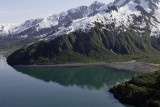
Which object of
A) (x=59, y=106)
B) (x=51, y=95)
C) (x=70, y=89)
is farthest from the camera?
(x=70, y=89)

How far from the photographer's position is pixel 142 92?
115 m

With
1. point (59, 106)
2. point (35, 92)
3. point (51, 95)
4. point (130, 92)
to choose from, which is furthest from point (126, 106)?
point (35, 92)

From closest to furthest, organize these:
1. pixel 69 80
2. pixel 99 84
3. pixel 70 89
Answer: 1. pixel 70 89
2. pixel 99 84
3. pixel 69 80

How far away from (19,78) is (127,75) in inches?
3909

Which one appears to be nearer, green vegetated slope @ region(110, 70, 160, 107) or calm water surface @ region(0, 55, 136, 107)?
green vegetated slope @ region(110, 70, 160, 107)

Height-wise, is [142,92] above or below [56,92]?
above

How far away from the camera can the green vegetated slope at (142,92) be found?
107 meters

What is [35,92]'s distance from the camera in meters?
145

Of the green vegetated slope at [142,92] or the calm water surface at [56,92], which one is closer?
the green vegetated slope at [142,92]

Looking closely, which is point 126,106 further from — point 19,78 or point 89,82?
point 19,78

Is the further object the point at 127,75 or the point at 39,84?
the point at 127,75

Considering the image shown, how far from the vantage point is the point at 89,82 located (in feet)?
578

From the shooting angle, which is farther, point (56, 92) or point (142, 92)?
point (56, 92)

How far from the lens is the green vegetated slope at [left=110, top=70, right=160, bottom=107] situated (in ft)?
351
